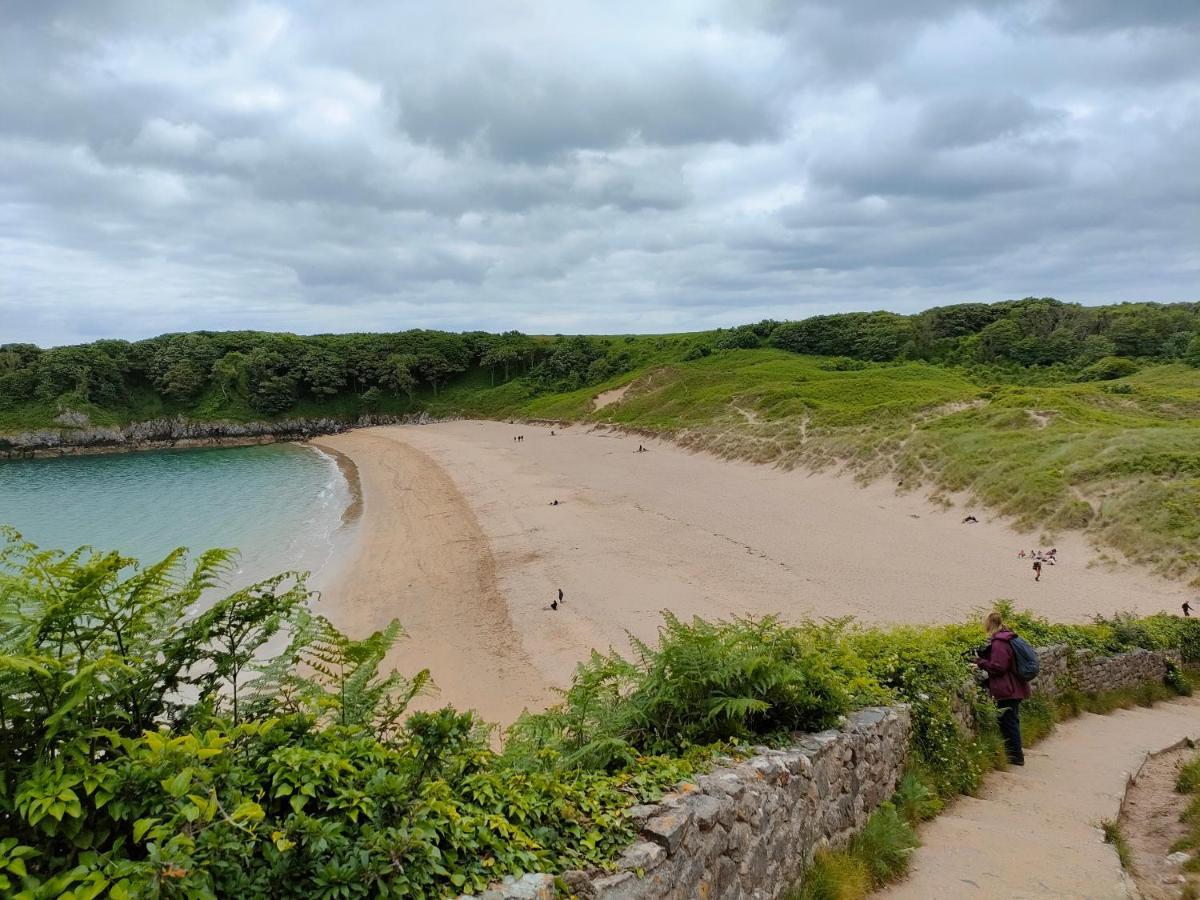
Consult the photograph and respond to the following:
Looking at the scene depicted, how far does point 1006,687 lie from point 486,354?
305ft

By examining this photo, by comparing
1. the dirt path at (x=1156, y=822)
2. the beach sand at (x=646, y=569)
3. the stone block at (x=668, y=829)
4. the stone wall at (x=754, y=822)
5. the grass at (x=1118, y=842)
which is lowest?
the beach sand at (x=646, y=569)

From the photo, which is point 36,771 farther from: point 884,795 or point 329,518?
point 329,518

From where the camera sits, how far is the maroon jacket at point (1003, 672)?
26.9 ft

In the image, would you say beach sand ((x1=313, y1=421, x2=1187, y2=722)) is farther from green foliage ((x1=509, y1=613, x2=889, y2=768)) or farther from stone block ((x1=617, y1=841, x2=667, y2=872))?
stone block ((x1=617, y1=841, x2=667, y2=872))

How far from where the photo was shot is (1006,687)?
8.21 m

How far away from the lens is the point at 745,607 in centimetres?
1780

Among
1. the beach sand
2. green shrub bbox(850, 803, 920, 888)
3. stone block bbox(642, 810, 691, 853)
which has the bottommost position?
the beach sand

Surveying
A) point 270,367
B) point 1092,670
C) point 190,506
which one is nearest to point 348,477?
point 190,506

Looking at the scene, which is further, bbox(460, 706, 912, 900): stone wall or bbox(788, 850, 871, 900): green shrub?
bbox(788, 850, 871, 900): green shrub

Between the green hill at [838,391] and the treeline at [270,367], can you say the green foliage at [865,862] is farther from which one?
the treeline at [270,367]

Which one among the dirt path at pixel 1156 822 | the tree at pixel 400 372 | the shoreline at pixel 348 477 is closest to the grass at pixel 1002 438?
the dirt path at pixel 1156 822

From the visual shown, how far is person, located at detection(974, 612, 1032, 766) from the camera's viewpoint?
26.7ft

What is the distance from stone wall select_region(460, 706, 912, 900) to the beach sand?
7713 millimetres

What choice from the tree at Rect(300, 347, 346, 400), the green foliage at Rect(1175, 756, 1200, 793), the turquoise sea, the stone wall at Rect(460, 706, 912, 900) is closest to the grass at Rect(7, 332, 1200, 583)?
the green foliage at Rect(1175, 756, 1200, 793)
